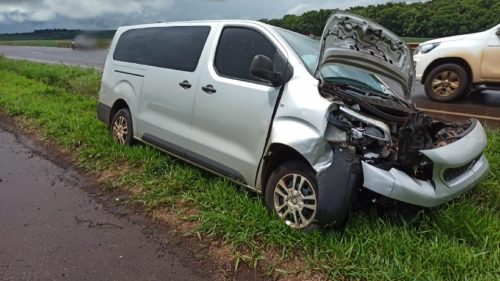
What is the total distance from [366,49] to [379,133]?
96cm

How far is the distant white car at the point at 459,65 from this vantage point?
7730 millimetres

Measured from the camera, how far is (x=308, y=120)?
3314mm

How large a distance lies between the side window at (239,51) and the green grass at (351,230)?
42.6 inches

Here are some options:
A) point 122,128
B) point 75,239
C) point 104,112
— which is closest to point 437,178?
point 75,239

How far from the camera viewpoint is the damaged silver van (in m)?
3.09

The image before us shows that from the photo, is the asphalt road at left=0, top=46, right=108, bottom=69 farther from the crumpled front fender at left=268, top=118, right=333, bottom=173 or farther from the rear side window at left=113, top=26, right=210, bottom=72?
the crumpled front fender at left=268, top=118, right=333, bottom=173

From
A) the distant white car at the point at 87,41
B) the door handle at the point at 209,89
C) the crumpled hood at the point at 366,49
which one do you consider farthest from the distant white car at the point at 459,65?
the distant white car at the point at 87,41

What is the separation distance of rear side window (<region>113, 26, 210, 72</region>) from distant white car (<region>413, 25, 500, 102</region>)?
4811 millimetres

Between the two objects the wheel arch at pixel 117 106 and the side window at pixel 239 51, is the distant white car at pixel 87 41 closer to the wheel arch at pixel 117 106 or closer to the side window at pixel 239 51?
the wheel arch at pixel 117 106

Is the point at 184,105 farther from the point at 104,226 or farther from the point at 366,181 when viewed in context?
the point at 366,181

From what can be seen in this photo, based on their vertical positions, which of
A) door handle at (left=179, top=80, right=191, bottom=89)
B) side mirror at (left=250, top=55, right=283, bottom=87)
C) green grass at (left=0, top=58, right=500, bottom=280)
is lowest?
green grass at (left=0, top=58, right=500, bottom=280)

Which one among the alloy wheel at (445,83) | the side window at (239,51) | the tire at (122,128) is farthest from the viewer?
the alloy wheel at (445,83)

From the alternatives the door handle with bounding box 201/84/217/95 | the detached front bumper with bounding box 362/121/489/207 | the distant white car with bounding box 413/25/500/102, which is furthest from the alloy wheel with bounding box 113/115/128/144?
the distant white car with bounding box 413/25/500/102

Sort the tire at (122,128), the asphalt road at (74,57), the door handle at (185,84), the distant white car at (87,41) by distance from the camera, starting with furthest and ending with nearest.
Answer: the asphalt road at (74,57)
the distant white car at (87,41)
the tire at (122,128)
the door handle at (185,84)
